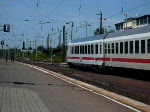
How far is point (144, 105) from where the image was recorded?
13.6 m

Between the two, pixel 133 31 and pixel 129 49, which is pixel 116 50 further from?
pixel 133 31

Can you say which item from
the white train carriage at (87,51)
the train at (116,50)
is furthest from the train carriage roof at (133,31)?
the white train carriage at (87,51)

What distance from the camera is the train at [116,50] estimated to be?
76.0ft

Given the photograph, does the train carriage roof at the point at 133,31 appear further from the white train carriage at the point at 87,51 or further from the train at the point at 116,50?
the white train carriage at the point at 87,51

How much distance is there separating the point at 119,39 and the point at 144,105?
572 inches

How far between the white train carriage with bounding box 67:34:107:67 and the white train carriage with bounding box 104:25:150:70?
1634 millimetres

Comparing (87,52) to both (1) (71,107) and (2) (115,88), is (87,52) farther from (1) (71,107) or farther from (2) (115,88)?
(1) (71,107)

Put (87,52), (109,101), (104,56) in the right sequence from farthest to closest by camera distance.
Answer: (87,52) → (104,56) → (109,101)

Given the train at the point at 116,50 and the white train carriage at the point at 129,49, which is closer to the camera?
the white train carriage at the point at 129,49

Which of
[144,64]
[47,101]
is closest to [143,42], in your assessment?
[144,64]

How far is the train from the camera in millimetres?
23156

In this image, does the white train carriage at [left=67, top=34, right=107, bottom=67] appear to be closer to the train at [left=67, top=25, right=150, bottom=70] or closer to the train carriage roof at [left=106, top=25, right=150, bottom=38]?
the train at [left=67, top=25, right=150, bottom=70]

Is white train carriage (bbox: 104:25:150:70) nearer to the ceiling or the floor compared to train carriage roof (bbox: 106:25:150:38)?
nearer to the floor

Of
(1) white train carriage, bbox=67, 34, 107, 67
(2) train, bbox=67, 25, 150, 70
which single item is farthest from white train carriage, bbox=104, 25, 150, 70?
(1) white train carriage, bbox=67, 34, 107, 67
